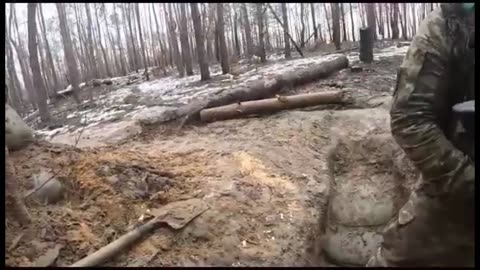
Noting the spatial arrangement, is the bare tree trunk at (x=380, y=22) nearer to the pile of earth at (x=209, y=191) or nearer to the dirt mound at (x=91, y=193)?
the pile of earth at (x=209, y=191)

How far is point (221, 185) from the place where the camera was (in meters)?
4.19

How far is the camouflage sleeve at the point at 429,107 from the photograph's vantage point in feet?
6.86

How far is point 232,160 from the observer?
4.73 metres

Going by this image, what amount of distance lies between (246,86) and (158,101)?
153 cm

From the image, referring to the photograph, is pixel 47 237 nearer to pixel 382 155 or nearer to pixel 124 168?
pixel 124 168

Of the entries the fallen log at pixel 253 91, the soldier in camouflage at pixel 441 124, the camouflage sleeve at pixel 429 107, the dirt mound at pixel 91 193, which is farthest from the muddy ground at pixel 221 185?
the camouflage sleeve at pixel 429 107

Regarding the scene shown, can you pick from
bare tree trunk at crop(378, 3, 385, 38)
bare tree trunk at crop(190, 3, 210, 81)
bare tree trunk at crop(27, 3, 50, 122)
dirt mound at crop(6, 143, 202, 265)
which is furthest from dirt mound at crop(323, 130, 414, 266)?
bare tree trunk at crop(378, 3, 385, 38)

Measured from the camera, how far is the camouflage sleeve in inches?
82.4

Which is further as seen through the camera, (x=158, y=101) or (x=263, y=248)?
(x=158, y=101)

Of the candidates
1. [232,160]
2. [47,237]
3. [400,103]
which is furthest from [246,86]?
[400,103]

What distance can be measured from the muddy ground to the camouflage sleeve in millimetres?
1648

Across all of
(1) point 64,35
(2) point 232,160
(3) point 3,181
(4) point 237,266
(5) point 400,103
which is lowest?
(4) point 237,266

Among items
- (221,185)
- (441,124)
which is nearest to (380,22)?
(221,185)

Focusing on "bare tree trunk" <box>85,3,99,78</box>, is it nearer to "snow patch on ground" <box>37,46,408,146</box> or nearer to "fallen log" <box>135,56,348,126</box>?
"snow patch on ground" <box>37,46,408,146</box>
